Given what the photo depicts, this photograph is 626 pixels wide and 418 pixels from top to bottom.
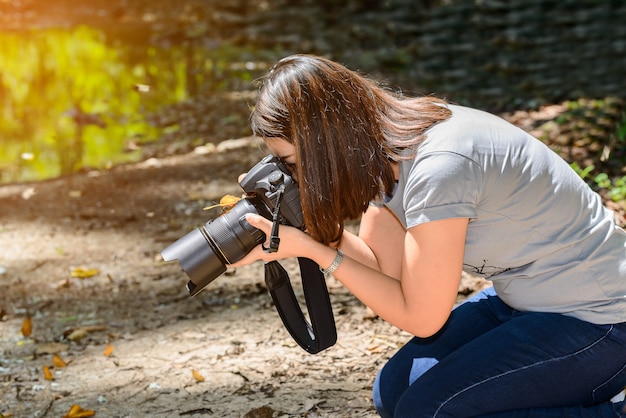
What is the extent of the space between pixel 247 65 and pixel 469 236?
6052 millimetres

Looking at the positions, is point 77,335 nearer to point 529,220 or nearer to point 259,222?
point 259,222

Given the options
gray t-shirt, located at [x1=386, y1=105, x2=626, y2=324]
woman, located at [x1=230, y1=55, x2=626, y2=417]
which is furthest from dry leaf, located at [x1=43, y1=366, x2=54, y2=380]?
gray t-shirt, located at [x1=386, y1=105, x2=626, y2=324]

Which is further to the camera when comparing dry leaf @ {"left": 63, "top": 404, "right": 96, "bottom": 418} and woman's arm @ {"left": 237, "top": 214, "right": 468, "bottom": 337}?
dry leaf @ {"left": 63, "top": 404, "right": 96, "bottom": 418}

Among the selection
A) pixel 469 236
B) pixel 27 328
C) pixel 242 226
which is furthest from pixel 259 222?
pixel 27 328

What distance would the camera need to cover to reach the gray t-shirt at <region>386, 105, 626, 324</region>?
1.75 metres

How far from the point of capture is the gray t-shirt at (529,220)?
1.75 m

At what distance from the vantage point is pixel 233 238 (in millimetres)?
1895

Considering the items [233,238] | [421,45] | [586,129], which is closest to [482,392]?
[233,238]

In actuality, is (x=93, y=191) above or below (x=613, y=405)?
below

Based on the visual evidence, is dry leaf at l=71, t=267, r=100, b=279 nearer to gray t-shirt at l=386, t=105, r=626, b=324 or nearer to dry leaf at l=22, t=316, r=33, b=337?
dry leaf at l=22, t=316, r=33, b=337

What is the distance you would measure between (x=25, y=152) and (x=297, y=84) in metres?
4.13

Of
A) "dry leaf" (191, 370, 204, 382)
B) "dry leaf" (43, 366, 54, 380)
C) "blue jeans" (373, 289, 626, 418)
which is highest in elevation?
"blue jeans" (373, 289, 626, 418)

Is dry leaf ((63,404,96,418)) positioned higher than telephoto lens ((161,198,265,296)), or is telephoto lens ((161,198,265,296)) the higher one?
telephoto lens ((161,198,265,296))

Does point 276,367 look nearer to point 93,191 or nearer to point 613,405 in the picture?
point 613,405
